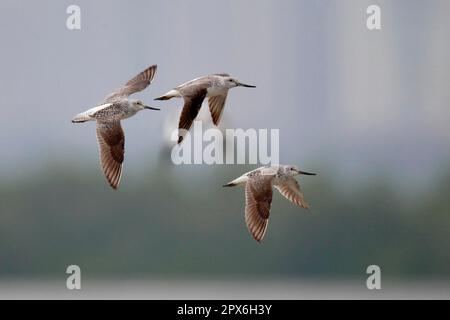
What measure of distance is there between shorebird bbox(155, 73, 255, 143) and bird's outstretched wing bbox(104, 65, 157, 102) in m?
0.35

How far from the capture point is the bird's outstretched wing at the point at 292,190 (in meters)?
11.4

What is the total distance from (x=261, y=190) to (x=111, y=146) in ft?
3.83

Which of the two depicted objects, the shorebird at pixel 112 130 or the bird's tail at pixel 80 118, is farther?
the shorebird at pixel 112 130

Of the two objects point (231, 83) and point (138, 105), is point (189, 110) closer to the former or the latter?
point (138, 105)

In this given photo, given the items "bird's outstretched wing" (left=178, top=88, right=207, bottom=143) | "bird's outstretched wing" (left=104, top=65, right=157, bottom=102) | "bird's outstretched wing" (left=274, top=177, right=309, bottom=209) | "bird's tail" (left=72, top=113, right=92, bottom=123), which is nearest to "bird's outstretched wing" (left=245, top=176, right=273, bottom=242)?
"bird's outstretched wing" (left=274, top=177, right=309, bottom=209)

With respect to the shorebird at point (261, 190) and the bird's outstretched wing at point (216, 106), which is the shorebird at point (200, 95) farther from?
the shorebird at point (261, 190)

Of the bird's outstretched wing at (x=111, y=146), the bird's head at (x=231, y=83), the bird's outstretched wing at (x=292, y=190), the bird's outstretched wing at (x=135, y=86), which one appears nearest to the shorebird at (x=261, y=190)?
the bird's outstretched wing at (x=292, y=190)

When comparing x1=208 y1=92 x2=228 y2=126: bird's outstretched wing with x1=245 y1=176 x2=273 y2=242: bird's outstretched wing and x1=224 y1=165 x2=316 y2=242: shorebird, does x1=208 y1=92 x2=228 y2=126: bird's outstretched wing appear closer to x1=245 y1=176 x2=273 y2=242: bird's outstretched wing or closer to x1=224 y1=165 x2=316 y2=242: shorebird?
x1=224 y1=165 x2=316 y2=242: shorebird

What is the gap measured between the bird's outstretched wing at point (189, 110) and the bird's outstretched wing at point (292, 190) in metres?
0.90

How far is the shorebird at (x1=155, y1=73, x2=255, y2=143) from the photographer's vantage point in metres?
11.0
